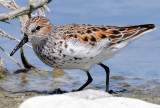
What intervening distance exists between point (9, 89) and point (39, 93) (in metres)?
0.94

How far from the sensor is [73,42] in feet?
30.5

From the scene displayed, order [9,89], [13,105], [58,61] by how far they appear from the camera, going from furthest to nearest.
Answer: [9,89] < [58,61] < [13,105]

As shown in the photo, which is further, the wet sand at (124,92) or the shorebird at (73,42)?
the shorebird at (73,42)

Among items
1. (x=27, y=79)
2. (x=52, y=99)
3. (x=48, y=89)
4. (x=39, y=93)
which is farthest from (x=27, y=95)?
(x=52, y=99)

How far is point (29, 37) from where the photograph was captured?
9562mm

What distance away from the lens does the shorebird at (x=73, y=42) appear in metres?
9.20

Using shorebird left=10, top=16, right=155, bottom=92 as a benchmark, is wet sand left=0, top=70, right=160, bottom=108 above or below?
below

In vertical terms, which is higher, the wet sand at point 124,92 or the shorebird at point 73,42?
the shorebird at point 73,42

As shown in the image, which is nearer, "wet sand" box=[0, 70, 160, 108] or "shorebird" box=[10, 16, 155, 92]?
"wet sand" box=[0, 70, 160, 108]

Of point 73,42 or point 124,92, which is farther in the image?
point 124,92

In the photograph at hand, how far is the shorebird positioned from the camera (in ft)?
30.2

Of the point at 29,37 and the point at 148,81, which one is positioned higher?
the point at 29,37

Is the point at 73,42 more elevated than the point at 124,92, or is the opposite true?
the point at 73,42

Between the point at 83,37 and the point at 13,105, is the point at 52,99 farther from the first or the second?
the point at 83,37
